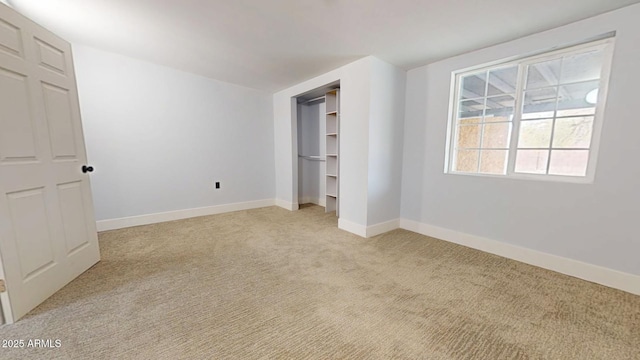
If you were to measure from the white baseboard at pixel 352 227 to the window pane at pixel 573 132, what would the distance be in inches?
81.4

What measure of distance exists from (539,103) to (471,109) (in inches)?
23.8

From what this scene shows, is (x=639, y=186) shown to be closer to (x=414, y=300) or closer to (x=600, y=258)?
(x=600, y=258)

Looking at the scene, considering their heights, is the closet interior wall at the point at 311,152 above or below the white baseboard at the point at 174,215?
above

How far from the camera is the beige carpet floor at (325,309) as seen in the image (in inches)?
50.0

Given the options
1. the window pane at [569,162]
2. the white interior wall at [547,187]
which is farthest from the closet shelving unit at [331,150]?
the window pane at [569,162]

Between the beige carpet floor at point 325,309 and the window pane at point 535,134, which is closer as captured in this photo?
the beige carpet floor at point 325,309

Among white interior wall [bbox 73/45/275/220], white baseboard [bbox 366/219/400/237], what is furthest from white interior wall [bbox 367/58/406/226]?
white interior wall [bbox 73/45/275/220]

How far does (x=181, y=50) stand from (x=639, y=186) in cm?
445

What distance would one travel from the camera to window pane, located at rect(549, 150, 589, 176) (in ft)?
6.64

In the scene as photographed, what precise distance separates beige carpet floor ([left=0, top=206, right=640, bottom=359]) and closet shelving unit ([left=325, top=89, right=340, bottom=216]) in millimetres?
1593

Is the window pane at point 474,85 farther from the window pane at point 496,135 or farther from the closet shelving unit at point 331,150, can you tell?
the closet shelving unit at point 331,150

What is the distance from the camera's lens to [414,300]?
170 cm

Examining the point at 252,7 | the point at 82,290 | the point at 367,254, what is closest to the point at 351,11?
the point at 252,7

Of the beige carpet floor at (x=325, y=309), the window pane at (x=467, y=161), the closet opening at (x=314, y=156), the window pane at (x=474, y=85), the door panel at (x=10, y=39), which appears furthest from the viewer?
the closet opening at (x=314, y=156)
